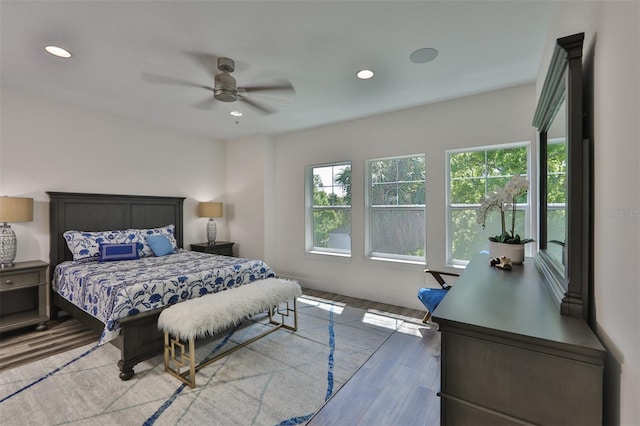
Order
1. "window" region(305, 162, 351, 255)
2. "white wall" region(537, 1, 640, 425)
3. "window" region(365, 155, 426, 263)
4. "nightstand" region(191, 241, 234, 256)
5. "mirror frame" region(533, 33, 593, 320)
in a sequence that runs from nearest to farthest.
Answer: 1. "white wall" region(537, 1, 640, 425)
2. "mirror frame" region(533, 33, 593, 320)
3. "window" region(365, 155, 426, 263)
4. "window" region(305, 162, 351, 255)
5. "nightstand" region(191, 241, 234, 256)

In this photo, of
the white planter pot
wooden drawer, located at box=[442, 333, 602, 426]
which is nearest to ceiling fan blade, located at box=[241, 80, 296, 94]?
the white planter pot

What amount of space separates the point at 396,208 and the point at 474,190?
1.01 m

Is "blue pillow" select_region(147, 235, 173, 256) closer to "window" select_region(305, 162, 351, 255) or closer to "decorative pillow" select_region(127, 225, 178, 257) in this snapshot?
"decorative pillow" select_region(127, 225, 178, 257)

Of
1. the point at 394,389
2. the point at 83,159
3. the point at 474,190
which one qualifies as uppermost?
the point at 83,159

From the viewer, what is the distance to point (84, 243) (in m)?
3.52

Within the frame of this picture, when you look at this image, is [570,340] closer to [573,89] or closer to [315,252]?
[573,89]

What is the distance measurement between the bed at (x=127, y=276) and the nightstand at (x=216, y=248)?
Result: 308 mm

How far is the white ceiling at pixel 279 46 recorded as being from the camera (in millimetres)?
1942

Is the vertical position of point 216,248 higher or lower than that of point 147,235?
lower

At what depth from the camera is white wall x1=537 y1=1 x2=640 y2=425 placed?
754 mm

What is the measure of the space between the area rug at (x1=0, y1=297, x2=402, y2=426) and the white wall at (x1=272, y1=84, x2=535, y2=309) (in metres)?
1.19

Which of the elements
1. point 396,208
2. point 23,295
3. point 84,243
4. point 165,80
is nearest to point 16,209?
point 84,243

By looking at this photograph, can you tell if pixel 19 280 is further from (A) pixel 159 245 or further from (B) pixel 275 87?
(B) pixel 275 87

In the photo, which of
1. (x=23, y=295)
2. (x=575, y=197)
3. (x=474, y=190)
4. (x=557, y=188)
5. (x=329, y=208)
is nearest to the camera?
(x=575, y=197)
